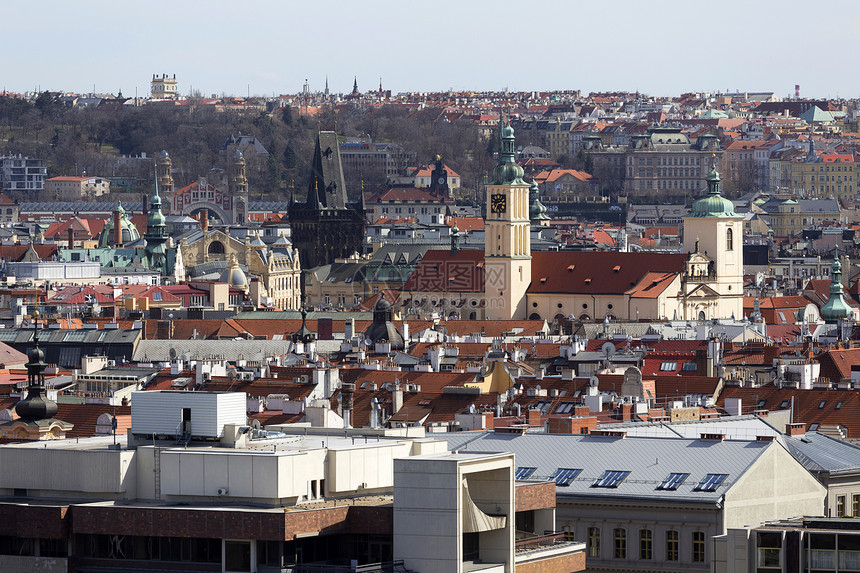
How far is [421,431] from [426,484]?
602 centimetres

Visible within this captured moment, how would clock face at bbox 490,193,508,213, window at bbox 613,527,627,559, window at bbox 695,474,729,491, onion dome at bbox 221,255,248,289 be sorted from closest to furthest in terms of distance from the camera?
window at bbox 695,474,729,491, window at bbox 613,527,627,559, clock face at bbox 490,193,508,213, onion dome at bbox 221,255,248,289

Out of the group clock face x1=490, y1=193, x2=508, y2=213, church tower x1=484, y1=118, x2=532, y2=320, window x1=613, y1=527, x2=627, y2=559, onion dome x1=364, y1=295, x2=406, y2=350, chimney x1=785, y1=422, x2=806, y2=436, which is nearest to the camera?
window x1=613, y1=527, x2=627, y2=559

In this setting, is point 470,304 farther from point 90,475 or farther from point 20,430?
point 90,475

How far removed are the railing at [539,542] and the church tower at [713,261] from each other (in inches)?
2993

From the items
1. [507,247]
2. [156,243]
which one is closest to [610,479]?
[507,247]

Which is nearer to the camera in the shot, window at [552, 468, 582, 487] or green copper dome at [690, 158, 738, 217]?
window at [552, 468, 582, 487]

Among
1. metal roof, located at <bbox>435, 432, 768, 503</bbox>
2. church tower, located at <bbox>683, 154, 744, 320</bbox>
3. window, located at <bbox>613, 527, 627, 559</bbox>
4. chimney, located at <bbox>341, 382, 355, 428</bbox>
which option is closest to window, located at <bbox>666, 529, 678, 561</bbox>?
metal roof, located at <bbox>435, 432, 768, 503</bbox>

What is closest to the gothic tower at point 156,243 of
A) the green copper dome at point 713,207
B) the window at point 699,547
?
the green copper dome at point 713,207

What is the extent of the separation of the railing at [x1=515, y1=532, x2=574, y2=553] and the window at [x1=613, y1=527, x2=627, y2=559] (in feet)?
18.8

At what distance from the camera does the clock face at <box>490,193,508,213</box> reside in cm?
11262

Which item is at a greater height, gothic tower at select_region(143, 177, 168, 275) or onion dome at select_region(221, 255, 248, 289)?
gothic tower at select_region(143, 177, 168, 275)

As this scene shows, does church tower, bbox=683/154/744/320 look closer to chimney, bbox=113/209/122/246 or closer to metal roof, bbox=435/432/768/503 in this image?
chimney, bbox=113/209/122/246

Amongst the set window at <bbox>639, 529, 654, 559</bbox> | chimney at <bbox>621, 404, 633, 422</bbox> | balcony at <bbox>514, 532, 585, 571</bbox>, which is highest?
chimney at <bbox>621, 404, 633, 422</bbox>

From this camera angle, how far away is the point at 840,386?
5431 cm
